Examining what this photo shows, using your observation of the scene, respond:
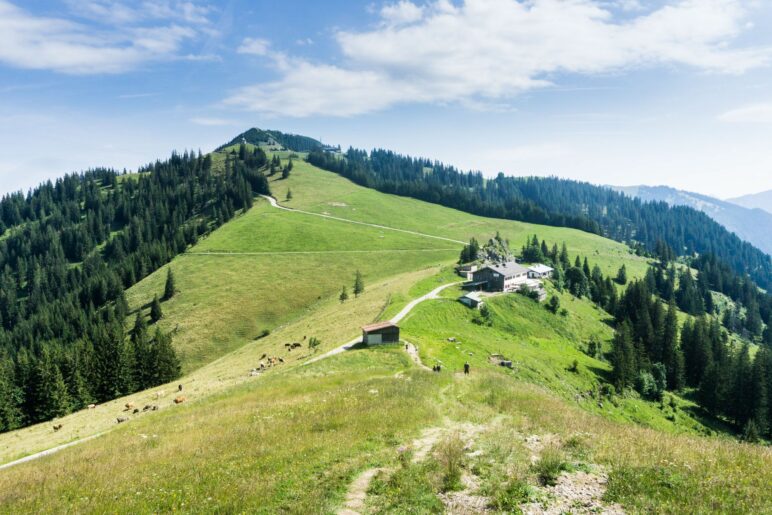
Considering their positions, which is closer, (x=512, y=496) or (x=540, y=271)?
(x=512, y=496)

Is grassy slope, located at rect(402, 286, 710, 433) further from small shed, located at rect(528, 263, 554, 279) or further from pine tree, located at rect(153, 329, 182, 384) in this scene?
pine tree, located at rect(153, 329, 182, 384)

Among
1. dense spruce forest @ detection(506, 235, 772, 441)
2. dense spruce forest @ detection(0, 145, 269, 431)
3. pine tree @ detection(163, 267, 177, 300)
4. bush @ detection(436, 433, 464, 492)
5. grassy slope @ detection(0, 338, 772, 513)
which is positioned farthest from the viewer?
pine tree @ detection(163, 267, 177, 300)

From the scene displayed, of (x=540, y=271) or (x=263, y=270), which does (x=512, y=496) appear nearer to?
(x=540, y=271)

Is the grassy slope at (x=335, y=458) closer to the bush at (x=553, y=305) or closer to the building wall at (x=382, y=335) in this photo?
the building wall at (x=382, y=335)

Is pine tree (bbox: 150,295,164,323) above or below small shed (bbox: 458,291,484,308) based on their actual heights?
below

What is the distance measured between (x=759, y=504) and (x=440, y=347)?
42027 millimetres

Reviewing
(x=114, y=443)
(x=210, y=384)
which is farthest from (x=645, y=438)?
(x=210, y=384)

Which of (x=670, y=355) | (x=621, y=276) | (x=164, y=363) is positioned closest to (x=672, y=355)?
(x=670, y=355)

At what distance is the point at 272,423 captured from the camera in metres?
24.0

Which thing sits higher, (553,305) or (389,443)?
(389,443)

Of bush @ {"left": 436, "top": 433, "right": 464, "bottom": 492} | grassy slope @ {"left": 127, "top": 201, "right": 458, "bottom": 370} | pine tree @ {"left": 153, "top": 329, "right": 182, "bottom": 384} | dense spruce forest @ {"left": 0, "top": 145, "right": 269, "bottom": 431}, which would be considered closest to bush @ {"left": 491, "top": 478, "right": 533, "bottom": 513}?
bush @ {"left": 436, "top": 433, "right": 464, "bottom": 492}

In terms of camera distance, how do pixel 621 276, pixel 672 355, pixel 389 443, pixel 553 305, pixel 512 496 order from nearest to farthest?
1. pixel 512 496
2. pixel 389 443
3. pixel 553 305
4. pixel 672 355
5. pixel 621 276

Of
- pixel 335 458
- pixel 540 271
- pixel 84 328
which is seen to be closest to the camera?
pixel 335 458

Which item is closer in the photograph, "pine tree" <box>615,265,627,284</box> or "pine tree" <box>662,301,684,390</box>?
"pine tree" <box>662,301,684,390</box>
